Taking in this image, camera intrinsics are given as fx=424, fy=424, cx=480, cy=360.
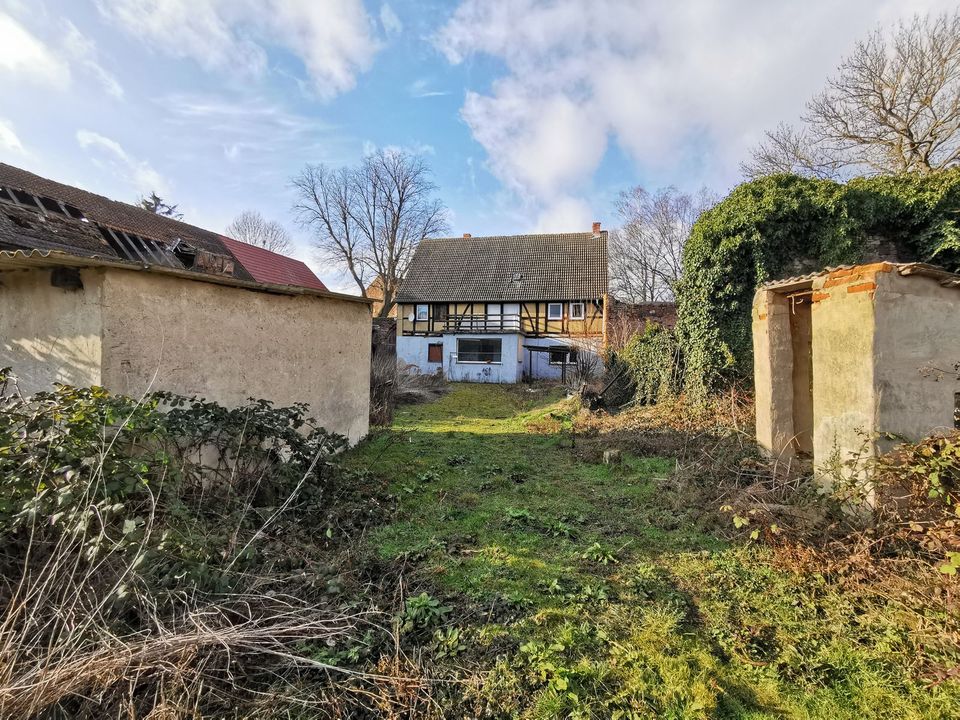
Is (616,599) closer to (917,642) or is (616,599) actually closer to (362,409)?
(917,642)

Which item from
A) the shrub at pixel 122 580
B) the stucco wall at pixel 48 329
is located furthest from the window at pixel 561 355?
the stucco wall at pixel 48 329

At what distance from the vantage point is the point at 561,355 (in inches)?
931

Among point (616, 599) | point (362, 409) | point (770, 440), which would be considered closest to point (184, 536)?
point (616, 599)

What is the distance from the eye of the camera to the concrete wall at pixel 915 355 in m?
4.05

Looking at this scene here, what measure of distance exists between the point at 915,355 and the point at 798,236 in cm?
717

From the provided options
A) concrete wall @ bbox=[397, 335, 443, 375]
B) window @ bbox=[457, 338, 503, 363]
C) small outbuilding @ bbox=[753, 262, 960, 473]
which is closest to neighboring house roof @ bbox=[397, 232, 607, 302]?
concrete wall @ bbox=[397, 335, 443, 375]

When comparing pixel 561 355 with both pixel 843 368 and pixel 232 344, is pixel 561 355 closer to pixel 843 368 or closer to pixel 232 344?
pixel 843 368

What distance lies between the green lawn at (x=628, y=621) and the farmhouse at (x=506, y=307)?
17.5 m

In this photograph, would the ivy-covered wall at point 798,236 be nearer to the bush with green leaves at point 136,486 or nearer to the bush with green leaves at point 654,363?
the bush with green leaves at point 654,363

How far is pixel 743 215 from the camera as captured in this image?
9.90m

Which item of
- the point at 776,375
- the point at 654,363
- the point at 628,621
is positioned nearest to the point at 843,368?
the point at 776,375

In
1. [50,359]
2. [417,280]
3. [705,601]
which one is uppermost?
[417,280]

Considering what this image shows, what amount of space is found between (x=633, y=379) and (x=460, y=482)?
810 centimetres

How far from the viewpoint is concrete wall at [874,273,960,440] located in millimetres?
4055
